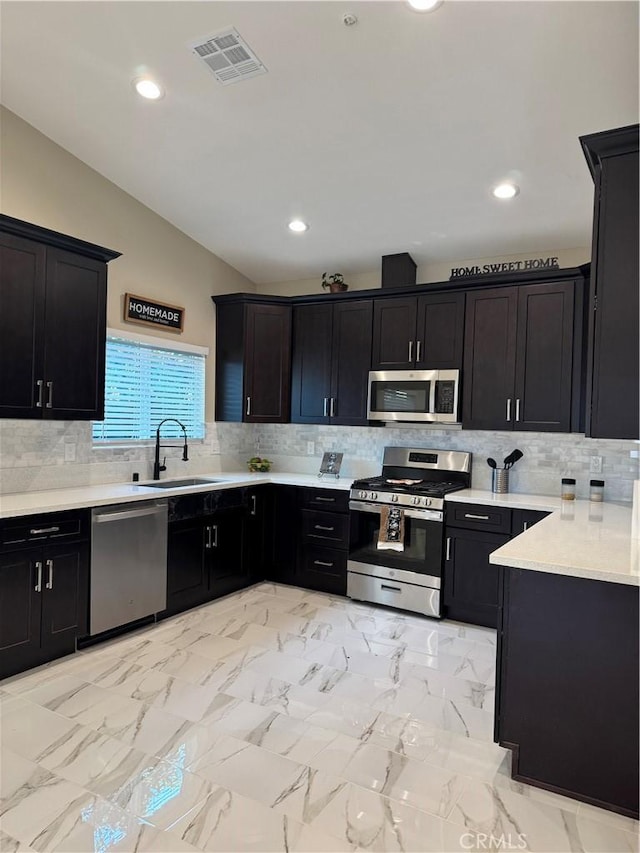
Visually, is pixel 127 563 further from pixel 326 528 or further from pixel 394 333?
pixel 394 333

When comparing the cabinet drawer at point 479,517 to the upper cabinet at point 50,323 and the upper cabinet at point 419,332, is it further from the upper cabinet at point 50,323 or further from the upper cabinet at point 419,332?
the upper cabinet at point 50,323

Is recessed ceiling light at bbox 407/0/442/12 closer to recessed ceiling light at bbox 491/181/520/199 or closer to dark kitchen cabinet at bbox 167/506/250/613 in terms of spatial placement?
recessed ceiling light at bbox 491/181/520/199

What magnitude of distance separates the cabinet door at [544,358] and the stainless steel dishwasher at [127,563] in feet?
8.64

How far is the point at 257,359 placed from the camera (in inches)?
193

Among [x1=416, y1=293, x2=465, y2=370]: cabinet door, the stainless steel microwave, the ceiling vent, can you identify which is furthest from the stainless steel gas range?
the ceiling vent

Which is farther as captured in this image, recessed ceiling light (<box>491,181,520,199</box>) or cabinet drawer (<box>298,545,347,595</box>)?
cabinet drawer (<box>298,545,347,595</box>)

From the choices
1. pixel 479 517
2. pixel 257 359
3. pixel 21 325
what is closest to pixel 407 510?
pixel 479 517

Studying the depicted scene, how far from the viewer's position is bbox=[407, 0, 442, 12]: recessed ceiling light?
7.57 feet

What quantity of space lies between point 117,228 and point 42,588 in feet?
8.36

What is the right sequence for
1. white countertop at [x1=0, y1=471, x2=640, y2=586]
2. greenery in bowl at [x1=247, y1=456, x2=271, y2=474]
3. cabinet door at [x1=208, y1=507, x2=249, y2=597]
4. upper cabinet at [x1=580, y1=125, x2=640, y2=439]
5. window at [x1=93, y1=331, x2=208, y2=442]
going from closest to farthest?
white countertop at [x1=0, y1=471, x2=640, y2=586], upper cabinet at [x1=580, y1=125, x2=640, y2=439], window at [x1=93, y1=331, x2=208, y2=442], cabinet door at [x1=208, y1=507, x2=249, y2=597], greenery in bowl at [x1=247, y1=456, x2=271, y2=474]

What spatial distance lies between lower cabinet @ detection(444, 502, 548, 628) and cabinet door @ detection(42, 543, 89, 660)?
238cm

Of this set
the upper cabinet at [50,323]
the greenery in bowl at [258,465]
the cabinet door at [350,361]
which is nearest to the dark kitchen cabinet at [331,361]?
the cabinet door at [350,361]

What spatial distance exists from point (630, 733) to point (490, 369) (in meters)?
2.61

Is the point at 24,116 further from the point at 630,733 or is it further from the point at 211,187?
the point at 630,733
